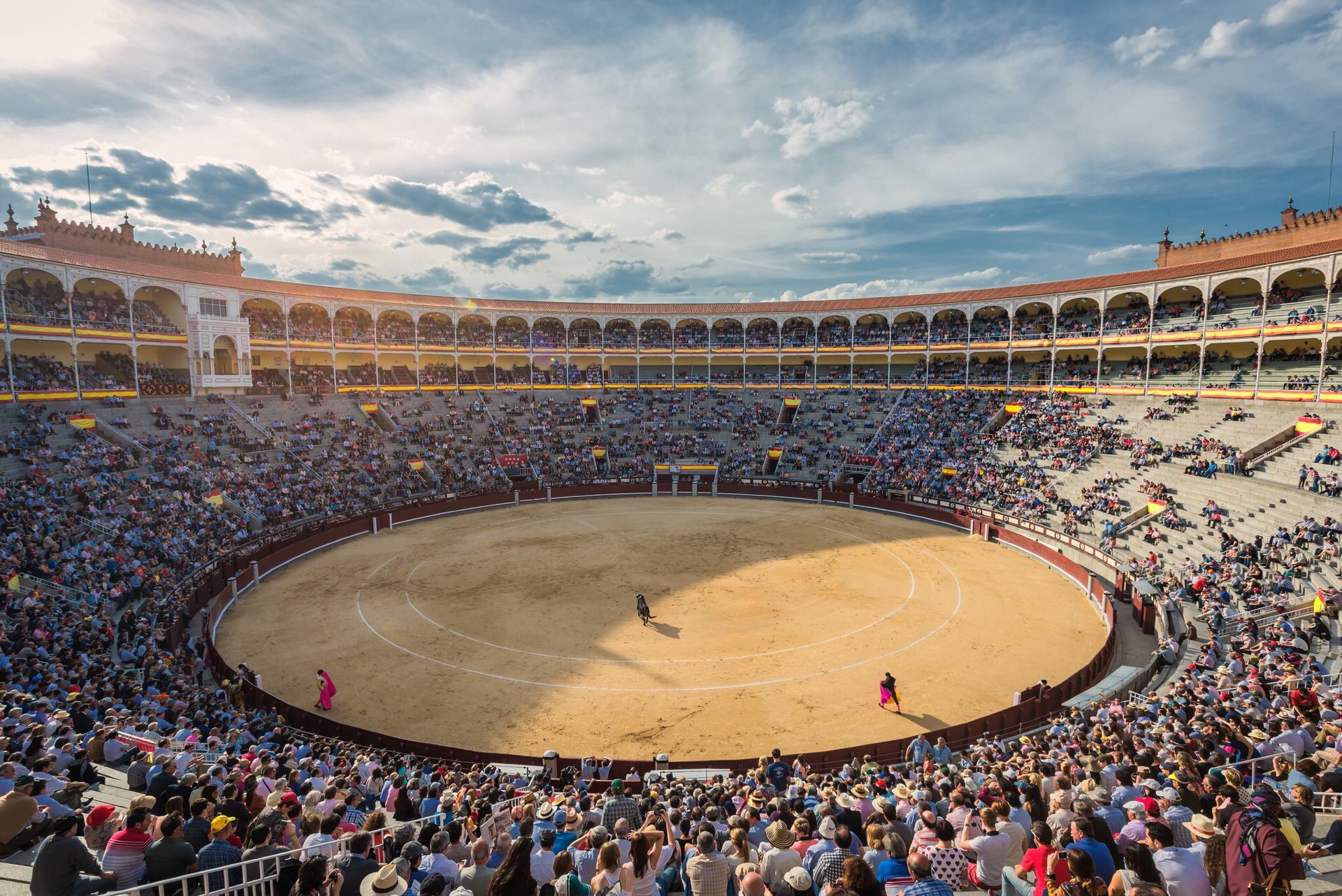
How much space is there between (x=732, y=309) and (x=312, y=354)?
37.1 metres

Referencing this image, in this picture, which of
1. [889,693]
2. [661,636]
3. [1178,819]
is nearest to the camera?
[1178,819]

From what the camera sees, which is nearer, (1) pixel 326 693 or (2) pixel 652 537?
(1) pixel 326 693

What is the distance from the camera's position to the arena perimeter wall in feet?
46.6

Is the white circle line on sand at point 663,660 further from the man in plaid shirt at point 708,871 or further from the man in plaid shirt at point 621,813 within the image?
the man in plaid shirt at point 708,871

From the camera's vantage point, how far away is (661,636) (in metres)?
21.5

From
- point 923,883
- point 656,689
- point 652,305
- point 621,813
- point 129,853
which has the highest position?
point 652,305

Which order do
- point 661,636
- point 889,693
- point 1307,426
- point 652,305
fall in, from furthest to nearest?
1. point 652,305
2. point 1307,426
3. point 661,636
4. point 889,693

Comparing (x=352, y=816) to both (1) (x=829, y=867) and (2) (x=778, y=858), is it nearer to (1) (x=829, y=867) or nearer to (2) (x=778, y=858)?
(2) (x=778, y=858)

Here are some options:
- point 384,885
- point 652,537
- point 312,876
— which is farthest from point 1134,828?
point 652,537

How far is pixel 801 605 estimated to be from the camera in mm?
24016

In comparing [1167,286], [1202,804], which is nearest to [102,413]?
A: [1202,804]

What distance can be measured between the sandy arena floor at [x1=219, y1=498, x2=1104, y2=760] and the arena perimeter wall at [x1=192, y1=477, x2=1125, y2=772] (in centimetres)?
72

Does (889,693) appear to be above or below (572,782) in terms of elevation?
below

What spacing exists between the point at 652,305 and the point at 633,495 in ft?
79.1
